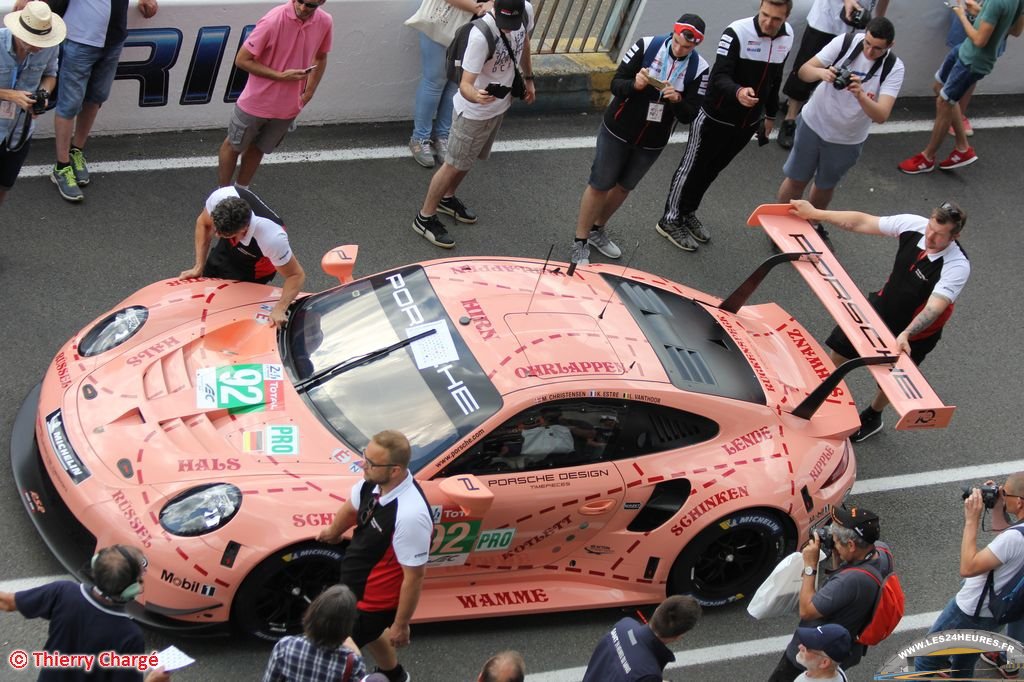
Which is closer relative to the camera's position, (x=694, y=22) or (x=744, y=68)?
(x=694, y=22)

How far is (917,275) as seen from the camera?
23.9 feet

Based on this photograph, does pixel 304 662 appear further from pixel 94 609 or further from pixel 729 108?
pixel 729 108

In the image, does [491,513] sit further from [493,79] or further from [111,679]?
[493,79]

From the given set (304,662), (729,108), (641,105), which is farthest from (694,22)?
(304,662)

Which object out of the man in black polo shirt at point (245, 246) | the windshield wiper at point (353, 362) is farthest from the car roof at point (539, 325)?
the man in black polo shirt at point (245, 246)

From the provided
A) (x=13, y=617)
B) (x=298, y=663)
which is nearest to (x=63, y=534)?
(x=13, y=617)

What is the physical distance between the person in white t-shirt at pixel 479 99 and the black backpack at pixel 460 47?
21 mm

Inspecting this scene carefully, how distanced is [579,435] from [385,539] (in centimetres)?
130

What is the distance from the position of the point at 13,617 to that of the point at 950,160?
8737 mm

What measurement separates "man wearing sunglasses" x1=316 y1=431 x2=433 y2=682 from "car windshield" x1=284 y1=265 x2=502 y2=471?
1.77ft

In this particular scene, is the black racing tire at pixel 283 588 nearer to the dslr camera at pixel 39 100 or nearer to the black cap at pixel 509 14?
the dslr camera at pixel 39 100

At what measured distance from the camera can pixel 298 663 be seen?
4.36 m

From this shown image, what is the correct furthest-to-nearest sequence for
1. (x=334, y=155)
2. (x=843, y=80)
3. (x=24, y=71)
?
(x=334, y=155), (x=843, y=80), (x=24, y=71)

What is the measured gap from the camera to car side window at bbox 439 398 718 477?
18.7 ft
